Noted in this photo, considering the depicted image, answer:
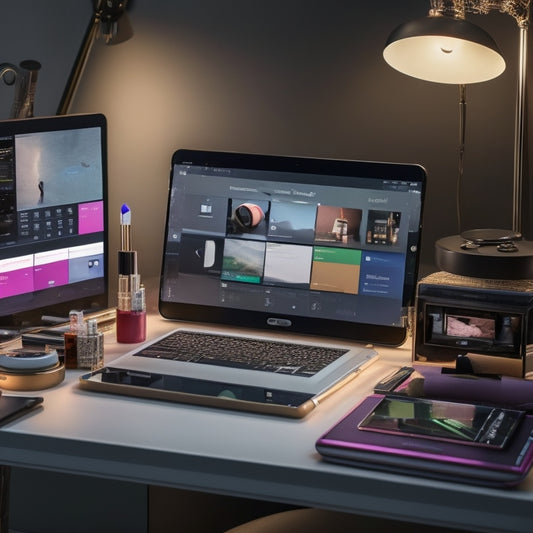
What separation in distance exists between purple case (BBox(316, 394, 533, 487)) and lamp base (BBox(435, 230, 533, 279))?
0.37 metres

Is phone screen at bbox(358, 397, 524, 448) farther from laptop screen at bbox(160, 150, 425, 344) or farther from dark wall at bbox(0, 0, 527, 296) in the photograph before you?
dark wall at bbox(0, 0, 527, 296)

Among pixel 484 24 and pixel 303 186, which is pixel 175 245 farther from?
pixel 484 24

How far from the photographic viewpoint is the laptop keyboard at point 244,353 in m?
1.56

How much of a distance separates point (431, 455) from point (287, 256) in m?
0.67

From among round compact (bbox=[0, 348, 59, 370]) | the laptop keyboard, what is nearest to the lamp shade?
the laptop keyboard

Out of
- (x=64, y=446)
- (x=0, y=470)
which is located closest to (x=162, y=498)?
(x=0, y=470)

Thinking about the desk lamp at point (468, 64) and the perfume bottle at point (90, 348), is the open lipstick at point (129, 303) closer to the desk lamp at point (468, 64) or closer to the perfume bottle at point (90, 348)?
the perfume bottle at point (90, 348)

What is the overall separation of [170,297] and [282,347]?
294 millimetres

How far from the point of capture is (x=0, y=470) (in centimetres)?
170

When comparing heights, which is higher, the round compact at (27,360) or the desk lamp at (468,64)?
the desk lamp at (468,64)

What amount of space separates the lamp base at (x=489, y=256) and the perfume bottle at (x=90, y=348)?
1.86 feet

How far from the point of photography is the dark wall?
1.84m

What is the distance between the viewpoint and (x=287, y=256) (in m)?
1.79


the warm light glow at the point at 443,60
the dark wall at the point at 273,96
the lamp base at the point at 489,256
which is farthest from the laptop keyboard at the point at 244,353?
the warm light glow at the point at 443,60
